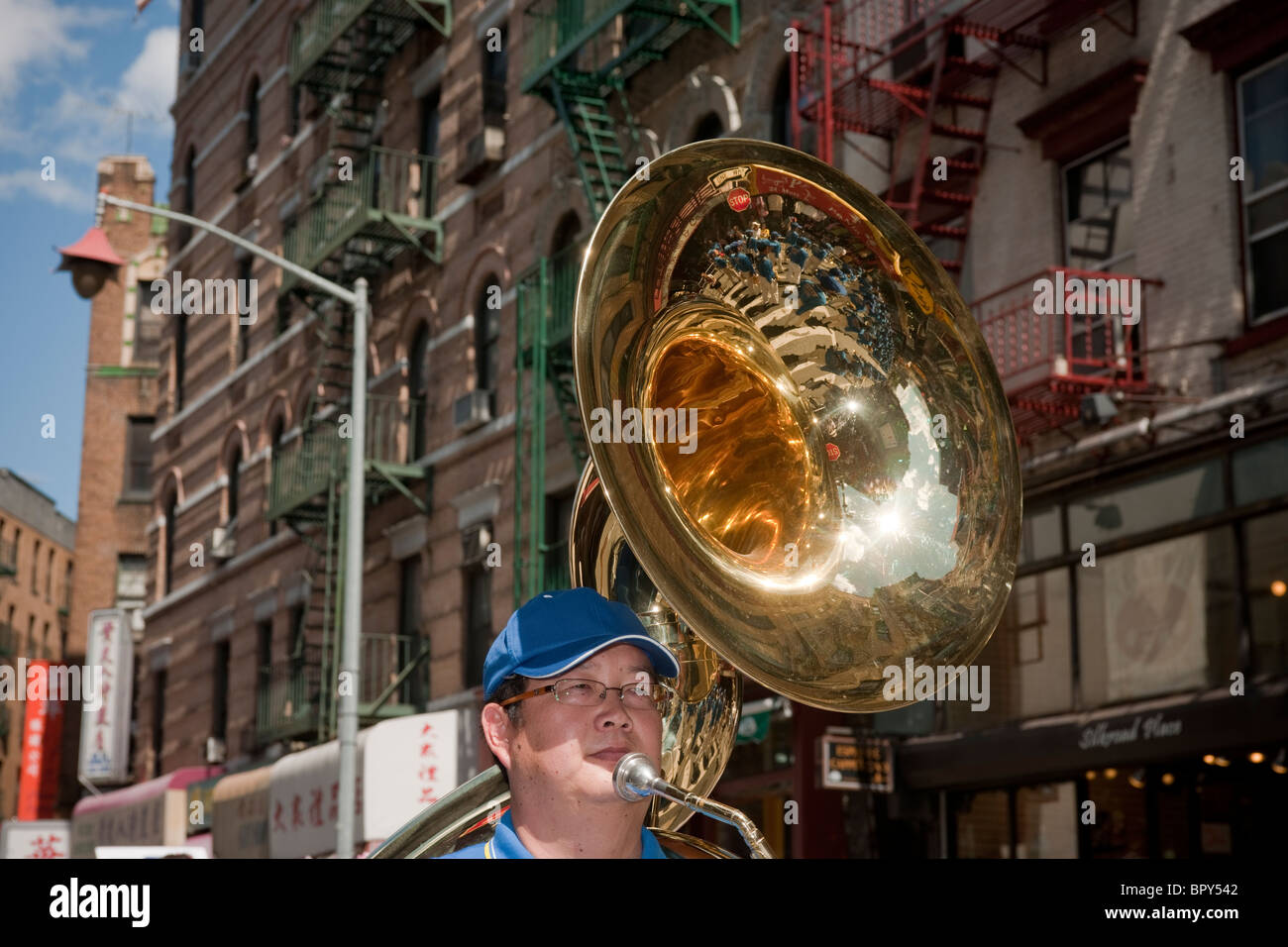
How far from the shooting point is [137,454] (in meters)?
47.9

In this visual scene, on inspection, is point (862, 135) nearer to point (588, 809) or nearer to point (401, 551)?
point (401, 551)

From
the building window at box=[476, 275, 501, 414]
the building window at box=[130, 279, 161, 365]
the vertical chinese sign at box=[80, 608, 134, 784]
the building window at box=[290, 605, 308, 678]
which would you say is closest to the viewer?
the building window at box=[476, 275, 501, 414]

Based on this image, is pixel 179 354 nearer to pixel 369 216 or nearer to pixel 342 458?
pixel 342 458

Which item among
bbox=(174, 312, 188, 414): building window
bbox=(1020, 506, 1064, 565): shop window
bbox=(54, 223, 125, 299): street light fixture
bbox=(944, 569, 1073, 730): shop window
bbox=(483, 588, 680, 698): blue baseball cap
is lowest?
bbox=(483, 588, 680, 698): blue baseball cap

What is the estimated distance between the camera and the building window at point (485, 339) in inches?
871

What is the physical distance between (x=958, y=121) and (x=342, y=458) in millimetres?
11493

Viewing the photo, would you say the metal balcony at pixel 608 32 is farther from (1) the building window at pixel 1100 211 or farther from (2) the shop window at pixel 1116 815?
(2) the shop window at pixel 1116 815

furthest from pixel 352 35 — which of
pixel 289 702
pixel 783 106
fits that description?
pixel 783 106

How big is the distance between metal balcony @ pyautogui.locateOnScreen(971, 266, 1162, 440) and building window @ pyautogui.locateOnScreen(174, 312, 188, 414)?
22.6 meters

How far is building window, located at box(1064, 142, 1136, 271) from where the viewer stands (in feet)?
44.5

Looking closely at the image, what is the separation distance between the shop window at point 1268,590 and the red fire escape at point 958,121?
1433 mm

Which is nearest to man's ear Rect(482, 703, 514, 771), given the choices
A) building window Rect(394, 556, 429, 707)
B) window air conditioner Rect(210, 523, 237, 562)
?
building window Rect(394, 556, 429, 707)

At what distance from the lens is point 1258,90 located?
1241 cm

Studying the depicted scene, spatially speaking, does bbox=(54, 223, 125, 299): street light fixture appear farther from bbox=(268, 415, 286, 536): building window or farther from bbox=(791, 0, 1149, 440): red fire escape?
bbox=(791, 0, 1149, 440): red fire escape
